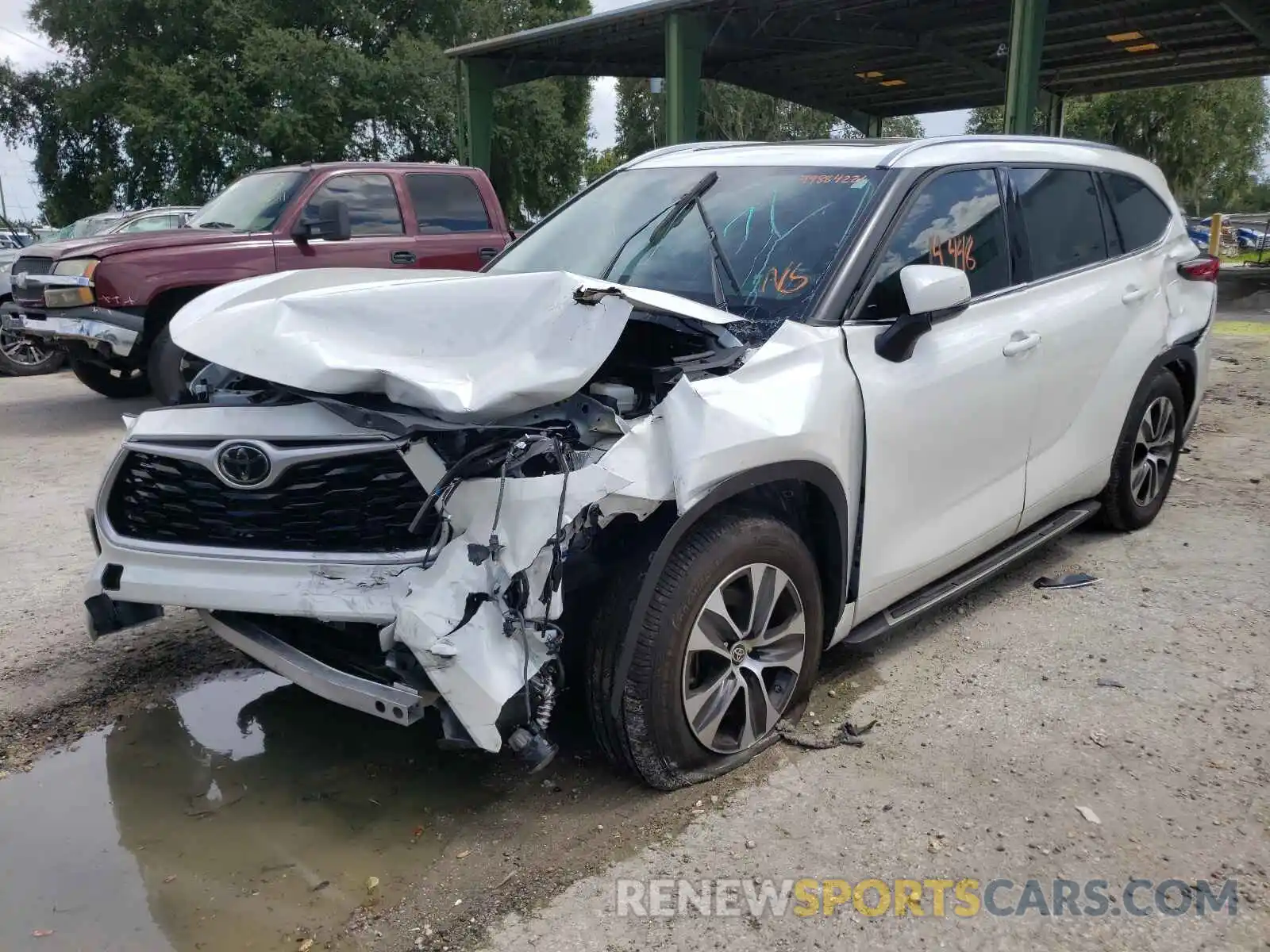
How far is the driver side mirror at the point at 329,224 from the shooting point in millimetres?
7800

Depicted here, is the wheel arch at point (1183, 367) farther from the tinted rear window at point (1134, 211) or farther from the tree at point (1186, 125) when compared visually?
the tree at point (1186, 125)

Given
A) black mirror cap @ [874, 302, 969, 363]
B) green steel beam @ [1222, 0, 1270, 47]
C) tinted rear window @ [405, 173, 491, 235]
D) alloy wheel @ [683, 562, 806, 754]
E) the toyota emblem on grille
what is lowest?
alloy wheel @ [683, 562, 806, 754]

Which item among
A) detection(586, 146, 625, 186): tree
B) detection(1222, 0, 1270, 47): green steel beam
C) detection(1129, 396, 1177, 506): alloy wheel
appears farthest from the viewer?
detection(586, 146, 625, 186): tree

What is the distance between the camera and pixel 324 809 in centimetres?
304

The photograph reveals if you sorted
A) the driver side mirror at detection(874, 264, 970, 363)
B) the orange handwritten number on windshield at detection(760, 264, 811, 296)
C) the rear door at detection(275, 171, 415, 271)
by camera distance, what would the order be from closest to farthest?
the driver side mirror at detection(874, 264, 970, 363)
the orange handwritten number on windshield at detection(760, 264, 811, 296)
the rear door at detection(275, 171, 415, 271)

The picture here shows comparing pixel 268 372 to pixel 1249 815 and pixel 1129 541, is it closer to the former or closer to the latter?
pixel 1249 815

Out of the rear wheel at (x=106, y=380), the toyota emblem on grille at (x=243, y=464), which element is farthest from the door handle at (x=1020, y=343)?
the rear wheel at (x=106, y=380)

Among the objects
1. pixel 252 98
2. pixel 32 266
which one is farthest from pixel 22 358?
pixel 252 98

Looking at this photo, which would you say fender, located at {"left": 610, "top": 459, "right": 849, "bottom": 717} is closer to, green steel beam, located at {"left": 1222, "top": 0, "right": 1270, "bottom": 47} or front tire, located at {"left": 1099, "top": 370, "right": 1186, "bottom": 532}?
front tire, located at {"left": 1099, "top": 370, "right": 1186, "bottom": 532}

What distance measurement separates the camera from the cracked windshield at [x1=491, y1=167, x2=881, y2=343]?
344cm

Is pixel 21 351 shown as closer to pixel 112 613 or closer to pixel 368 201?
pixel 368 201

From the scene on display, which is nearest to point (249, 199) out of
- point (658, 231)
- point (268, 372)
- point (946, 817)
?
point (658, 231)

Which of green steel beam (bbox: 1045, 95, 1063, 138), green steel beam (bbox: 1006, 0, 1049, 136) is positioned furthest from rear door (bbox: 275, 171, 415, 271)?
green steel beam (bbox: 1045, 95, 1063, 138)

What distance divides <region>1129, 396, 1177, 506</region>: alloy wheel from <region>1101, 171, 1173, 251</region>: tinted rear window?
783 mm
